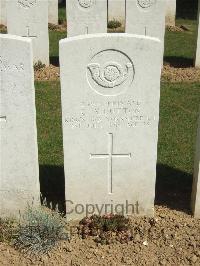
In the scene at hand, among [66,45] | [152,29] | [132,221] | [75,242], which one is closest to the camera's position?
[66,45]

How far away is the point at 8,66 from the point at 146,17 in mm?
7293

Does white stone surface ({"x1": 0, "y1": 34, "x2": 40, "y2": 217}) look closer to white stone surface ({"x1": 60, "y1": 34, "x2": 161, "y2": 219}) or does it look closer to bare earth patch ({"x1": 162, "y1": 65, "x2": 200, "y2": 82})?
white stone surface ({"x1": 60, "y1": 34, "x2": 161, "y2": 219})

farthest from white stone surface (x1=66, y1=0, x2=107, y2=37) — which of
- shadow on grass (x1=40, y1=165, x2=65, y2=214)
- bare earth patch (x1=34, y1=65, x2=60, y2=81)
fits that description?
shadow on grass (x1=40, y1=165, x2=65, y2=214)

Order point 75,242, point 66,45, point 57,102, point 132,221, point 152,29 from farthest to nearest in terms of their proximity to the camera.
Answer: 1. point 152,29
2. point 57,102
3. point 132,221
4. point 75,242
5. point 66,45

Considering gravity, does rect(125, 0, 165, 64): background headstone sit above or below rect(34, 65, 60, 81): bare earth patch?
above

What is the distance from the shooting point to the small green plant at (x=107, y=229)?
4996 mm

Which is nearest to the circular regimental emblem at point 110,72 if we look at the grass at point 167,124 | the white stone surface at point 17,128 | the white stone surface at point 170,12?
the white stone surface at point 17,128

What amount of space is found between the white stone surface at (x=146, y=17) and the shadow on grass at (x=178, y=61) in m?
1.30

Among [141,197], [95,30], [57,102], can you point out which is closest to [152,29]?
[95,30]

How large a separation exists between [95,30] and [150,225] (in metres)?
7.26

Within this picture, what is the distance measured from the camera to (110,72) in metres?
4.68

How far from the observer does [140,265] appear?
472cm

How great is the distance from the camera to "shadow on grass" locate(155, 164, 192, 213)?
5742 millimetres

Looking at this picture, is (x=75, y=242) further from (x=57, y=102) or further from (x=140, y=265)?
(x=57, y=102)
